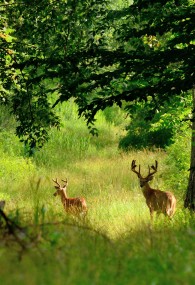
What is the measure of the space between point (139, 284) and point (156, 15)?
260 inches

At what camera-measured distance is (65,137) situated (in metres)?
30.9

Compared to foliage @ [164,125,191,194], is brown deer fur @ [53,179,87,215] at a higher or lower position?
lower

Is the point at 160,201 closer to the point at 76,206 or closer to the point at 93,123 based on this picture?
the point at 76,206

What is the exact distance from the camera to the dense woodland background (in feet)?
13.0

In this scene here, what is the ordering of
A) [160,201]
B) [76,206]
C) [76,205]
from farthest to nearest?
[76,205] < [76,206] < [160,201]

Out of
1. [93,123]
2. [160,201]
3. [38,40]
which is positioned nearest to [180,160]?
[160,201]

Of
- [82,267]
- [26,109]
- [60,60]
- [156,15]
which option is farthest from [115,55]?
[82,267]

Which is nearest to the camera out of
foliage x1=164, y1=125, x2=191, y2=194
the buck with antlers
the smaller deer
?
the buck with antlers

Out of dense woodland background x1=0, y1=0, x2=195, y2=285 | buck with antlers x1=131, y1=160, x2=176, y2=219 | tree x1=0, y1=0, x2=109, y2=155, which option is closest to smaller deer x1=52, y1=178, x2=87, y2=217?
dense woodland background x1=0, y1=0, x2=195, y2=285

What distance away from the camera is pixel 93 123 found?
30.1 ft

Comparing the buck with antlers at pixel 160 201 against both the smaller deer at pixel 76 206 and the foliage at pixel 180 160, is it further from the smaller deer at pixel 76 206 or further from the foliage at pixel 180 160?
the foliage at pixel 180 160

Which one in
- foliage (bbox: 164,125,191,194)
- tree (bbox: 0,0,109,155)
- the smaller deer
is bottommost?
the smaller deer

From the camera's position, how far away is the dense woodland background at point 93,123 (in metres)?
3.95

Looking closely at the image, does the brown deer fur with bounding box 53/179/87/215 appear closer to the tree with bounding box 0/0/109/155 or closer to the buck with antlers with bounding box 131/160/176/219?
the buck with antlers with bounding box 131/160/176/219
